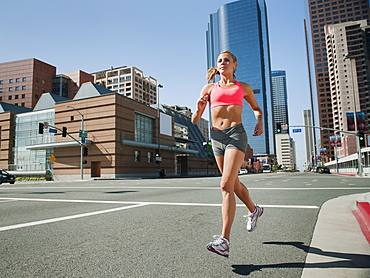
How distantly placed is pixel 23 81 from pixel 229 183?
9089cm

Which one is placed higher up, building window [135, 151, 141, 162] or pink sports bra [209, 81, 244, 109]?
building window [135, 151, 141, 162]

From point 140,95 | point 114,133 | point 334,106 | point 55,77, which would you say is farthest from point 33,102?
point 334,106

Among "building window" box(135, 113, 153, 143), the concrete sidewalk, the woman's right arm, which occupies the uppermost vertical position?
"building window" box(135, 113, 153, 143)

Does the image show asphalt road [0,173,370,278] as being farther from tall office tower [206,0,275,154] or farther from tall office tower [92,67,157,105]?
tall office tower [206,0,275,154]

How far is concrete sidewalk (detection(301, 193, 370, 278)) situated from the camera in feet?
6.83

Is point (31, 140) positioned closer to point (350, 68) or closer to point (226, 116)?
point (226, 116)

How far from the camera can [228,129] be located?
292 cm

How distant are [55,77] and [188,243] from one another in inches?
3685

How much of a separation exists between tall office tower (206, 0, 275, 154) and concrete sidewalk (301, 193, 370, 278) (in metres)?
151

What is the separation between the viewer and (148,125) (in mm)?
44031

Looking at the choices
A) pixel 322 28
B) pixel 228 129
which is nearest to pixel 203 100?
pixel 228 129

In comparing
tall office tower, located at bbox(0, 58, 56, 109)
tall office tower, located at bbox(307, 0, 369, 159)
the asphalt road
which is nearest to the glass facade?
tall office tower, located at bbox(0, 58, 56, 109)

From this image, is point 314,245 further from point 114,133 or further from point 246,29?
point 246,29

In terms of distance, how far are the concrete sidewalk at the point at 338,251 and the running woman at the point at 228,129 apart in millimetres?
734
